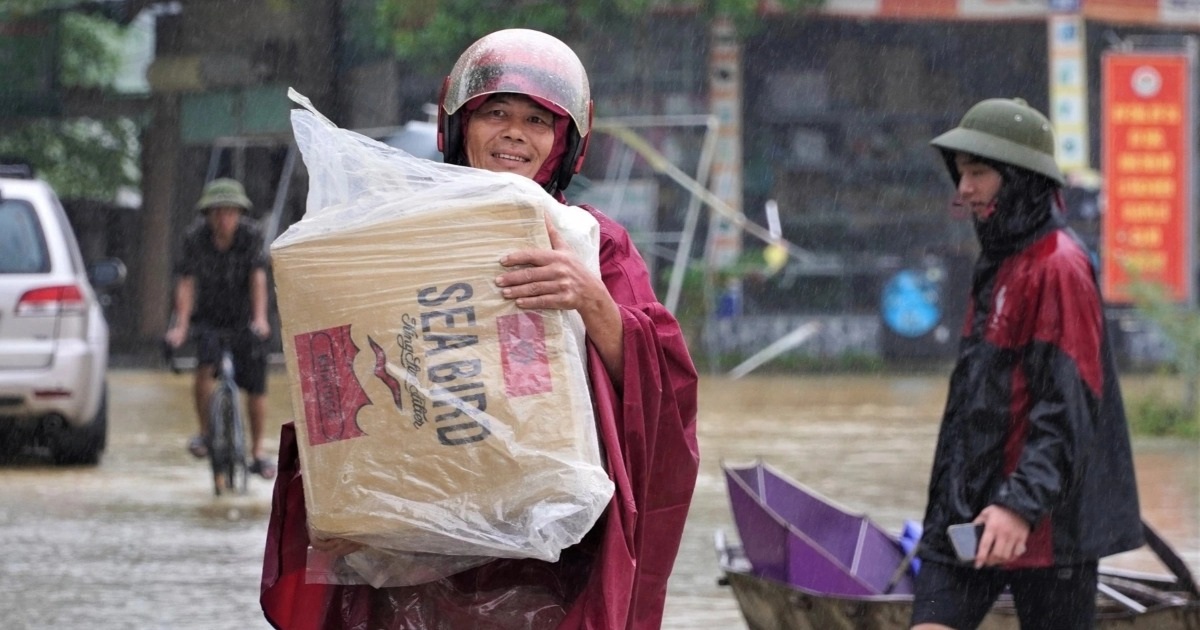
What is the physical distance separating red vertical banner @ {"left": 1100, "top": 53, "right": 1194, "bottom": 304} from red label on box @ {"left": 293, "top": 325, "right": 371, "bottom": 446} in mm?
18431

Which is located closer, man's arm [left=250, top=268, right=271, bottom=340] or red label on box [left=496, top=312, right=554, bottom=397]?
red label on box [left=496, top=312, right=554, bottom=397]

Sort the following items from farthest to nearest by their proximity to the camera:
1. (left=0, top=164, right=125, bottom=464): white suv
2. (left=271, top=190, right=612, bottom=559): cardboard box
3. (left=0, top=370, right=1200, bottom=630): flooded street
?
(left=0, top=164, right=125, bottom=464): white suv
(left=0, top=370, right=1200, bottom=630): flooded street
(left=271, top=190, right=612, bottom=559): cardboard box

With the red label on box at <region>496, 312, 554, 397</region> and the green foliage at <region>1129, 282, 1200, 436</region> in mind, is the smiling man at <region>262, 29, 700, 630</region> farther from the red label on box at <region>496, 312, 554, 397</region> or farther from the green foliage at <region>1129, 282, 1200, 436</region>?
the green foliage at <region>1129, 282, 1200, 436</region>

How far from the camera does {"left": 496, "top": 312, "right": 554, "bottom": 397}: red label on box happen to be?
262 cm

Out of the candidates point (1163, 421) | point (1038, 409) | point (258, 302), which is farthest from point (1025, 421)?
point (1163, 421)

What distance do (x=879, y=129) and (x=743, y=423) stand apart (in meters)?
10.0

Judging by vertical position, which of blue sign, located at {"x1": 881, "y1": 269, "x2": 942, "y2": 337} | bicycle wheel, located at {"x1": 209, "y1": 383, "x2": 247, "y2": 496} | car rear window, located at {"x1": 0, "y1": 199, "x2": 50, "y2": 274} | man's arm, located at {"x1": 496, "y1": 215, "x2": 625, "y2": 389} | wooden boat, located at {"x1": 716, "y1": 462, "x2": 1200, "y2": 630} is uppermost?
man's arm, located at {"x1": 496, "y1": 215, "x2": 625, "y2": 389}

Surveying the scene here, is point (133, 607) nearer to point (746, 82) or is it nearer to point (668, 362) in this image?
point (668, 362)

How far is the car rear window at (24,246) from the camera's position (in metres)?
11.7

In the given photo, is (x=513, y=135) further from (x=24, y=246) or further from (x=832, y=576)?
(x=24, y=246)

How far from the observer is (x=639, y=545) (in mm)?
2791

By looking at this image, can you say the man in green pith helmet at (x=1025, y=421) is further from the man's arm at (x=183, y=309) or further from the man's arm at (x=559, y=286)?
the man's arm at (x=183, y=309)

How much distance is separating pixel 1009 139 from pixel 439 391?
201 centimetres

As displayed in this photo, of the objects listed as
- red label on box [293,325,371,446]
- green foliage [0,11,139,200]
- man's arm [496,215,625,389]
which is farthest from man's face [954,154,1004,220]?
green foliage [0,11,139,200]
